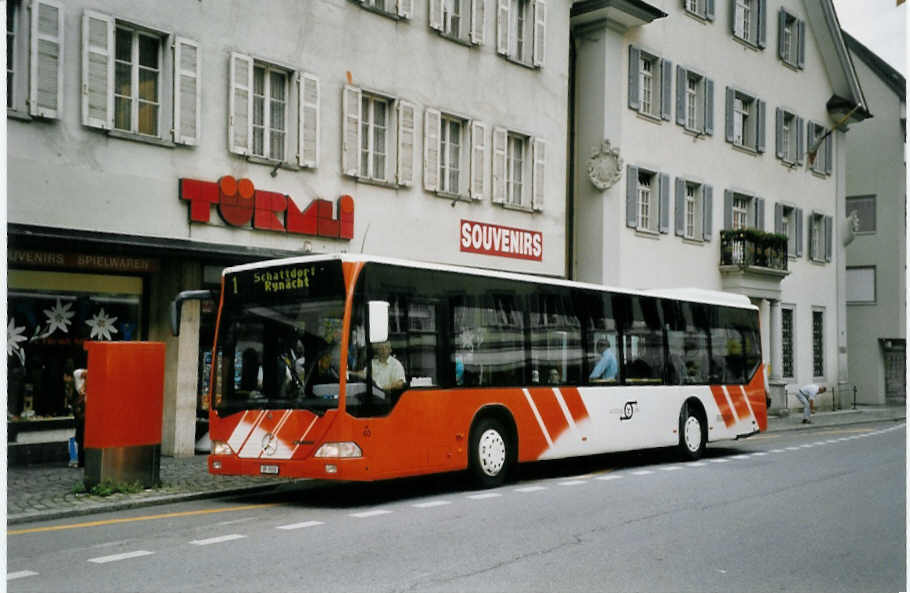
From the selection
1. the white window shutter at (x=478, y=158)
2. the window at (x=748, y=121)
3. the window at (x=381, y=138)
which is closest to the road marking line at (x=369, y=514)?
the window at (x=381, y=138)

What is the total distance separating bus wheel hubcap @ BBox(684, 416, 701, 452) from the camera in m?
18.1

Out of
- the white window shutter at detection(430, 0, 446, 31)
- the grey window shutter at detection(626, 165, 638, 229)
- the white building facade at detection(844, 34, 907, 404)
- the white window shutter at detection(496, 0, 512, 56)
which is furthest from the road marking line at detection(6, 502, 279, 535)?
the white building facade at detection(844, 34, 907, 404)

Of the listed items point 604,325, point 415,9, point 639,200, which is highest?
point 415,9

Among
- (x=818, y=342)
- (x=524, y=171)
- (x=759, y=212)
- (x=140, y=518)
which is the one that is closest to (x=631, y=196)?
(x=524, y=171)

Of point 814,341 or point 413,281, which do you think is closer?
point 413,281

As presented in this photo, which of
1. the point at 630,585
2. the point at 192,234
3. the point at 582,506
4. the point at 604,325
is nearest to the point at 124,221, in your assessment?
the point at 192,234

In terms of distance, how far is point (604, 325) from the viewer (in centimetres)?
1608

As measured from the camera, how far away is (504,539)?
9.43 m

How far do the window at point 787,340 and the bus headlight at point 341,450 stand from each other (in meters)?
26.0

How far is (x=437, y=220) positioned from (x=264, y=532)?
12.4 meters

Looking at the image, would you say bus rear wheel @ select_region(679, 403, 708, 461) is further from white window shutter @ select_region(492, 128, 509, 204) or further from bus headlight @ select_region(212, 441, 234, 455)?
bus headlight @ select_region(212, 441, 234, 455)

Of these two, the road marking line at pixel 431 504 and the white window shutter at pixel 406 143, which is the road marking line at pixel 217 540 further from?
the white window shutter at pixel 406 143

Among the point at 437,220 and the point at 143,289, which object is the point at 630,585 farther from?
the point at 437,220

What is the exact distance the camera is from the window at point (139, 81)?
15.6m
